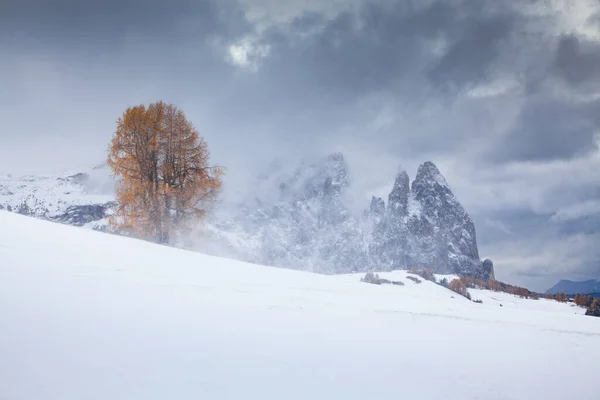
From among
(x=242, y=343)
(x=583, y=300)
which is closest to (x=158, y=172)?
(x=242, y=343)

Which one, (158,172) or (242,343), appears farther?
(158,172)

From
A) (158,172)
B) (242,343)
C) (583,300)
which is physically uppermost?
(158,172)

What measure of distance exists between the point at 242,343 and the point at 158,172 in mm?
20377

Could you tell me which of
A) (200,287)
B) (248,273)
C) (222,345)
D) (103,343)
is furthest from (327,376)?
(248,273)

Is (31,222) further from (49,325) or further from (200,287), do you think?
(49,325)

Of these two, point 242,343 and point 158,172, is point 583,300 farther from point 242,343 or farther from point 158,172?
point 242,343

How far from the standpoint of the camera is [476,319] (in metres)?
9.35

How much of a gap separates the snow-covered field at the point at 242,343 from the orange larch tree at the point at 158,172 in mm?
12490

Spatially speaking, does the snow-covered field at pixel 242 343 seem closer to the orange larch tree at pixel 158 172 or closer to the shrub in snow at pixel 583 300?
the orange larch tree at pixel 158 172

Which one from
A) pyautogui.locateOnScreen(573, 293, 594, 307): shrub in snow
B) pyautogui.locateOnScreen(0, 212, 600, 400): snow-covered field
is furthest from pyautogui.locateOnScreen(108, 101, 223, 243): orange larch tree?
pyautogui.locateOnScreen(573, 293, 594, 307): shrub in snow

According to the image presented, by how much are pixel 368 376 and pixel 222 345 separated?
7.15ft

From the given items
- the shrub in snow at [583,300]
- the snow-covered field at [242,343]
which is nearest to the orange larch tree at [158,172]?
the snow-covered field at [242,343]

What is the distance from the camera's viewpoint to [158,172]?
24.0 metres

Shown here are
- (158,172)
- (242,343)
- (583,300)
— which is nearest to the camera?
(242,343)
